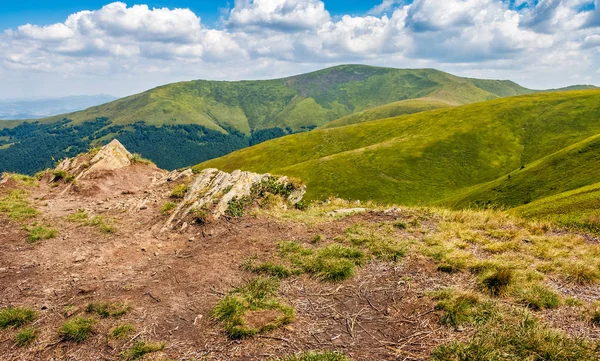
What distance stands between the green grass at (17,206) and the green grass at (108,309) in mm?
13914

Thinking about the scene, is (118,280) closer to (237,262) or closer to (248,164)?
(237,262)

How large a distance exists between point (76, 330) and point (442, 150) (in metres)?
114

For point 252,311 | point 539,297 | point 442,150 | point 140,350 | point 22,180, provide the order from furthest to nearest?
point 442,150 → point 22,180 → point 252,311 → point 539,297 → point 140,350

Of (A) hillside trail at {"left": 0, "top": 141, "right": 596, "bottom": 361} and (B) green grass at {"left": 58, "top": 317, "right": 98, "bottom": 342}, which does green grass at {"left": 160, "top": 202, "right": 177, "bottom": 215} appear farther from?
(B) green grass at {"left": 58, "top": 317, "right": 98, "bottom": 342}

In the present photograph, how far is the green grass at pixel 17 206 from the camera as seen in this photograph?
2020 cm

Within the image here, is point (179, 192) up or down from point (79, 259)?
up

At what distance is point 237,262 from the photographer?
1357cm

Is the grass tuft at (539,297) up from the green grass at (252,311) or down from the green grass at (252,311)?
up

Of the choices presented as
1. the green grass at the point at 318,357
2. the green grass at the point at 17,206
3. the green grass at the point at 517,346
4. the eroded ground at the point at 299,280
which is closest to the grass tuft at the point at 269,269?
the eroded ground at the point at 299,280

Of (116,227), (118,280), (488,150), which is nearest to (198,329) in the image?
(118,280)

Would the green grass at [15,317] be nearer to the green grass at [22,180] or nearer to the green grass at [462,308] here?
the green grass at [462,308]

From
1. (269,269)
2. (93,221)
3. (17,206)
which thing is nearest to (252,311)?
(269,269)

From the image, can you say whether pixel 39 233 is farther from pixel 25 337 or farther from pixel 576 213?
pixel 576 213

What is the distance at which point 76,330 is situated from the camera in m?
9.37
